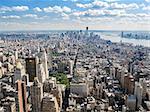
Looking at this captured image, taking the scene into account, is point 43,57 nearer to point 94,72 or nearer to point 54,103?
point 94,72

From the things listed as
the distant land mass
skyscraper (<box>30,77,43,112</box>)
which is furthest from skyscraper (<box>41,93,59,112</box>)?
the distant land mass

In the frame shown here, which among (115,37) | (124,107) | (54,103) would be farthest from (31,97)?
(115,37)

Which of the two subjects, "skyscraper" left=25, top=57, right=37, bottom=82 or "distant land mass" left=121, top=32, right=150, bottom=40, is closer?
"skyscraper" left=25, top=57, right=37, bottom=82

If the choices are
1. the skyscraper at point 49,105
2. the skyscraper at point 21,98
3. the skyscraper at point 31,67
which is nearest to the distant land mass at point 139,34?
the skyscraper at point 31,67

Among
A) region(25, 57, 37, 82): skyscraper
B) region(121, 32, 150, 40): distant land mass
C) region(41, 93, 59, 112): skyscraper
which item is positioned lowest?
region(41, 93, 59, 112): skyscraper

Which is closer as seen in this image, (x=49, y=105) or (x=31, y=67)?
(x=49, y=105)

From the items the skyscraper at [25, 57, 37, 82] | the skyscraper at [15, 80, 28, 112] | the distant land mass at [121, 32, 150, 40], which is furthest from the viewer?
the distant land mass at [121, 32, 150, 40]

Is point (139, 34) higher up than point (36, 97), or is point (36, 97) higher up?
point (139, 34)

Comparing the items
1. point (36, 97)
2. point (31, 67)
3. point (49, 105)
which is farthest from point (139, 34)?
point (49, 105)

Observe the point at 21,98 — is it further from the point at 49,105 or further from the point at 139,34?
the point at 139,34

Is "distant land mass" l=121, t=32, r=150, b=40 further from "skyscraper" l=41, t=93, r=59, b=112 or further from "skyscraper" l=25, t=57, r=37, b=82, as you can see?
"skyscraper" l=41, t=93, r=59, b=112

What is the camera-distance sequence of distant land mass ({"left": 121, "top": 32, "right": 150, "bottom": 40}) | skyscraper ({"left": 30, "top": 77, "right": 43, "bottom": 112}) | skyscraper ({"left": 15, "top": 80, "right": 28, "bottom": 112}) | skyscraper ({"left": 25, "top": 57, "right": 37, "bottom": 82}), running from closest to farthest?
1. skyscraper ({"left": 15, "top": 80, "right": 28, "bottom": 112})
2. skyscraper ({"left": 30, "top": 77, "right": 43, "bottom": 112})
3. skyscraper ({"left": 25, "top": 57, "right": 37, "bottom": 82})
4. distant land mass ({"left": 121, "top": 32, "right": 150, "bottom": 40})
